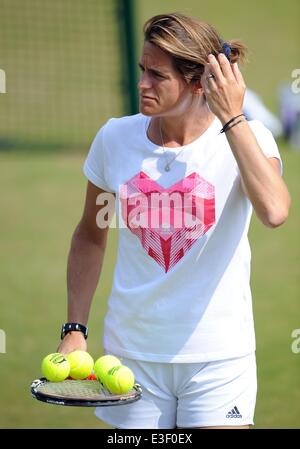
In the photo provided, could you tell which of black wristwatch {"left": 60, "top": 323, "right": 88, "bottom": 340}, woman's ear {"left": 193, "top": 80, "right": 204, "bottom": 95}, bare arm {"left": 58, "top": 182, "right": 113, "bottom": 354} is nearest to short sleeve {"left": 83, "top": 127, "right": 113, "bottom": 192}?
bare arm {"left": 58, "top": 182, "right": 113, "bottom": 354}

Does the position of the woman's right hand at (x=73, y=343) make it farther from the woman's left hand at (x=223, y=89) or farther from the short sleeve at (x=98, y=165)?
the woman's left hand at (x=223, y=89)

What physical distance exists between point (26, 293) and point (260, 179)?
640 centimetres

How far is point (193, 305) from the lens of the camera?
14.8 feet

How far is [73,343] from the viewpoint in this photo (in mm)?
4684

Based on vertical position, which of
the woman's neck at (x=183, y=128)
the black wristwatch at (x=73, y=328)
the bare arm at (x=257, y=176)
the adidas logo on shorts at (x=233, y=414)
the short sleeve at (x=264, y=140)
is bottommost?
the adidas logo on shorts at (x=233, y=414)

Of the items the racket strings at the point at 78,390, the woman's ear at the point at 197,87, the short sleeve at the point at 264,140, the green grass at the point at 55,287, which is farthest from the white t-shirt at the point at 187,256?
the green grass at the point at 55,287

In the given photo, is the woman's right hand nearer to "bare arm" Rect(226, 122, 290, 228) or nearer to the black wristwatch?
the black wristwatch

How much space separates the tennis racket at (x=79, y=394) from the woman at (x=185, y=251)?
0.84ft

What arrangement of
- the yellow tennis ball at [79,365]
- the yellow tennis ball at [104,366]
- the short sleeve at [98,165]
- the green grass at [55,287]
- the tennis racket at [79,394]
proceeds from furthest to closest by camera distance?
the green grass at [55,287] < the short sleeve at [98,165] < the yellow tennis ball at [79,365] < the yellow tennis ball at [104,366] < the tennis racket at [79,394]

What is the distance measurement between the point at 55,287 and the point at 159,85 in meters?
6.21

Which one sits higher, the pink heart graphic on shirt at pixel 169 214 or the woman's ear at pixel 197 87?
the woman's ear at pixel 197 87

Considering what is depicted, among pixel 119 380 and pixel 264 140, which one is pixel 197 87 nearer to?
pixel 264 140

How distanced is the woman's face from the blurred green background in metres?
1.01

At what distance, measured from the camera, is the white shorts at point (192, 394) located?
4.51m
